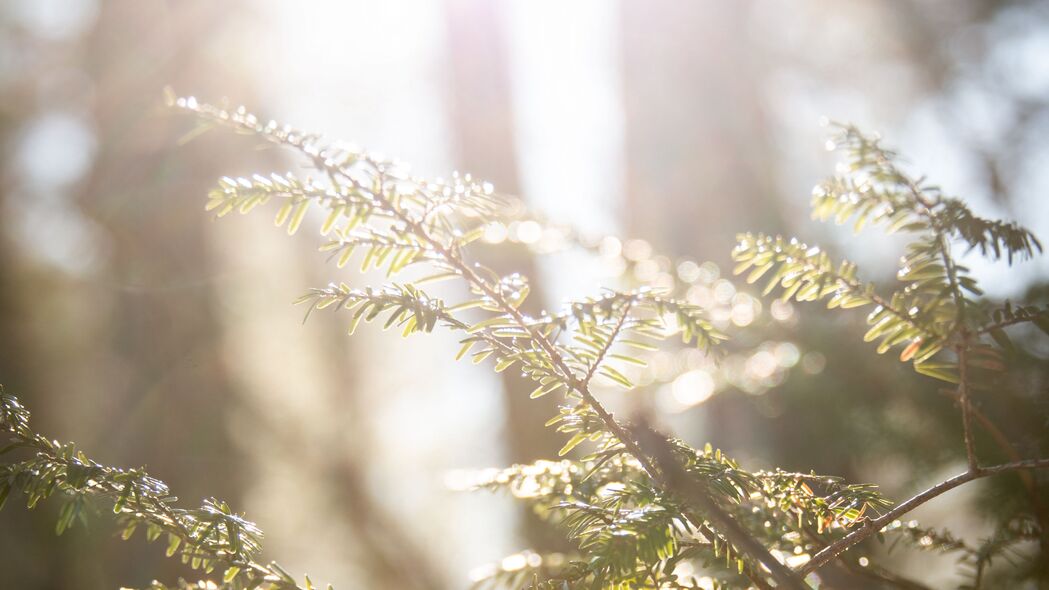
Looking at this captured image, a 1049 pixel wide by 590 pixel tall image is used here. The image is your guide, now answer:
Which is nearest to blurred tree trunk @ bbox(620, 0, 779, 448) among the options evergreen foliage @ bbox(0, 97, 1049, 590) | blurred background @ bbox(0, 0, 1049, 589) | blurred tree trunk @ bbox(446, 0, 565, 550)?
blurred background @ bbox(0, 0, 1049, 589)

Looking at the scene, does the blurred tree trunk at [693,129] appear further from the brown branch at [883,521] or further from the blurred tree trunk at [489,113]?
the brown branch at [883,521]

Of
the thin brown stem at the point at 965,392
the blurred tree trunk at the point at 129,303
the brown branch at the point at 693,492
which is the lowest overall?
the brown branch at the point at 693,492

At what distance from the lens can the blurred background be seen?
2656 mm

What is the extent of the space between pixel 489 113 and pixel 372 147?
56 cm

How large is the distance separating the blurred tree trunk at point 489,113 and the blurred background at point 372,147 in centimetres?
1

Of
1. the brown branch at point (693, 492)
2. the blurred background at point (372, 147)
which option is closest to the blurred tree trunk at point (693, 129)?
the blurred background at point (372, 147)

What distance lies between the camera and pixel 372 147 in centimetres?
231

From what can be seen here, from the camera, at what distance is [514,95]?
8.98ft

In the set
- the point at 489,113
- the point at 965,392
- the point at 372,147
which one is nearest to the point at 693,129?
the point at 489,113

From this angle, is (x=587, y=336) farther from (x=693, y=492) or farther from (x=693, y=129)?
(x=693, y=129)

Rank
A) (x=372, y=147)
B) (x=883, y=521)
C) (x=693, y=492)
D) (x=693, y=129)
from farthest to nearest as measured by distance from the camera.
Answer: (x=693, y=129) < (x=372, y=147) < (x=883, y=521) < (x=693, y=492)

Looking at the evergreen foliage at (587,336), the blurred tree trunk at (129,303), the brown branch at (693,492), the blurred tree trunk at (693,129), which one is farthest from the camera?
the blurred tree trunk at (693,129)

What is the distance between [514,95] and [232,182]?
2.31 metres

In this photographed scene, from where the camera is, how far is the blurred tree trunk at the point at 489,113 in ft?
7.34
